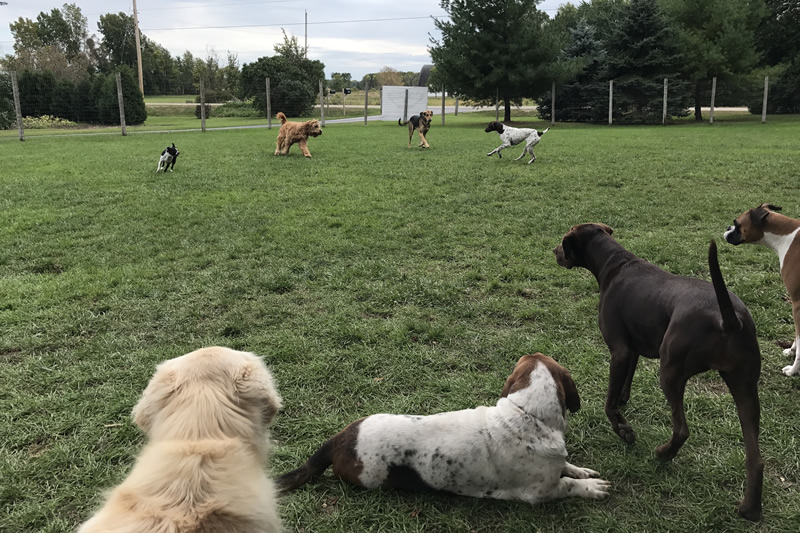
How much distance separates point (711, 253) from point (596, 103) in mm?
29451

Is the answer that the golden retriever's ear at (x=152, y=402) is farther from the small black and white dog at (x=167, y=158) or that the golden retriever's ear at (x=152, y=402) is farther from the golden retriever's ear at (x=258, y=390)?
the small black and white dog at (x=167, y=158)

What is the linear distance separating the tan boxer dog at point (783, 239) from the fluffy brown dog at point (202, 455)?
3.56 m

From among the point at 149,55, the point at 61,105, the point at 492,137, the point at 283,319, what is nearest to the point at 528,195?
the point at 283,319

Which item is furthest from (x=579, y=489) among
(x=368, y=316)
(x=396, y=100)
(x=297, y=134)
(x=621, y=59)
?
(x=396, y=100)

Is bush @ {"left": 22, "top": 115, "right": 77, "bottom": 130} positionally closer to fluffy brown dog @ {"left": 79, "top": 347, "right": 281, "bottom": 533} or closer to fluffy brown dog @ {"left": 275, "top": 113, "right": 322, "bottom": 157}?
fluffy brown dog @ {"left": 275, "top": 113, "right": 322, "bottom": 157}

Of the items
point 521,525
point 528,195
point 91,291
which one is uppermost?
point 528,195

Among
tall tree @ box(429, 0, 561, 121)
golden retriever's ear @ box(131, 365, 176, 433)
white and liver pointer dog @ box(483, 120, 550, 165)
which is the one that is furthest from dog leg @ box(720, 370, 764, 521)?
tall tree @ box(429, 0, 561, 121)

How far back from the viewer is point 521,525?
7.80 ft

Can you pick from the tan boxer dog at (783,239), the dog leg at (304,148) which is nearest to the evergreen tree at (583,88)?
the dog leg at (304,148)

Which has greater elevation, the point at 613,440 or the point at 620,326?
the point at 620,326

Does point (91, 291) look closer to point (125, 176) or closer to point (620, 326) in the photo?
point (620, 326)

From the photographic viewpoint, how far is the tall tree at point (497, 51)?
28000 millimetres

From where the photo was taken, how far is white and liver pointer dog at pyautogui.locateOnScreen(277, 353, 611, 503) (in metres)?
2.49

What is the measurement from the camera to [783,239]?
13.8 feet
